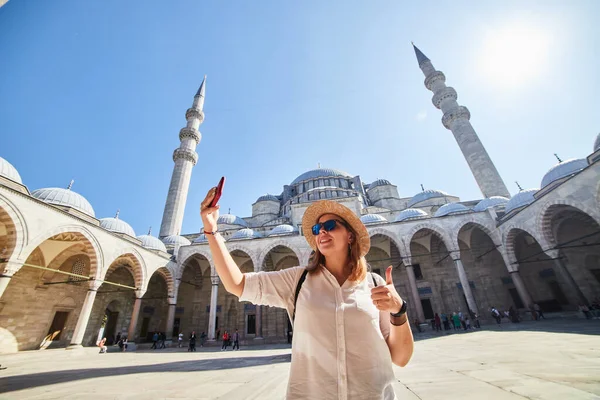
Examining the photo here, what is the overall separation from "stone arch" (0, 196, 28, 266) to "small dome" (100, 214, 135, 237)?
7.00 meters

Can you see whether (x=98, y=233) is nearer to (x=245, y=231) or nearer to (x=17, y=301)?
(x=17, y=301)

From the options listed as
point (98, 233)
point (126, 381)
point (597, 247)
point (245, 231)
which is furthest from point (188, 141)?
point (597, 247)

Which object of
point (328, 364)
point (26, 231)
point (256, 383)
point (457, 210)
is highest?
point (457, 210)

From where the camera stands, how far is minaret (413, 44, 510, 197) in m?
18.4

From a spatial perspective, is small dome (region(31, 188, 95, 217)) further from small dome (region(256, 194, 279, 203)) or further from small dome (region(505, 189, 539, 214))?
small dome (region(505, 189, 539, 214))

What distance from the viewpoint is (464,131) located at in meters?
20.6

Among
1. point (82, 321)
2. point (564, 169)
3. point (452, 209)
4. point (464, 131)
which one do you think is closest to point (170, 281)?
point (82, 321)

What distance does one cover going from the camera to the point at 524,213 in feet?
40.0

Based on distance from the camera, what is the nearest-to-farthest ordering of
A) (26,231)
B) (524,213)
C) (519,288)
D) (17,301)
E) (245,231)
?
(26,231), (17,301), (524,213), (519,288), (245,231)

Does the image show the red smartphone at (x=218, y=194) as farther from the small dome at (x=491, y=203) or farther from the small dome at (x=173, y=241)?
the small dome at (x=491, y=203)

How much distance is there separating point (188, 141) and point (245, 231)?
11.0 meters

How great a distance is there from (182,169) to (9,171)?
10959 mm

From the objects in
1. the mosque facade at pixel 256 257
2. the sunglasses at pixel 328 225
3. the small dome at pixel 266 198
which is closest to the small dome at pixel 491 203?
the mosque facade at pixel 256 257

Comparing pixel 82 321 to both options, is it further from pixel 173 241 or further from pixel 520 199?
pixel 520 199
